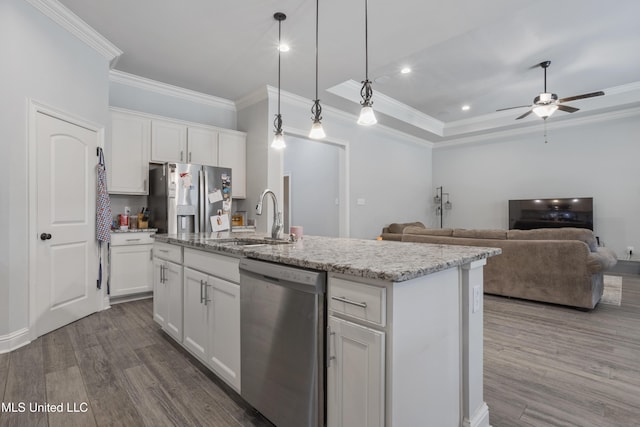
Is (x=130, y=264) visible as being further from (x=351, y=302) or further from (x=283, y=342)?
(x=351, y=302)

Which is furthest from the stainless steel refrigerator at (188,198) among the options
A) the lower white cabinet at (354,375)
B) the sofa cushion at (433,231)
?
the lower white cabinet at (354,375)

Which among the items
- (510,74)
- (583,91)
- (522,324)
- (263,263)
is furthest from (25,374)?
(583,91)

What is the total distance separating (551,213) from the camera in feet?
19.9

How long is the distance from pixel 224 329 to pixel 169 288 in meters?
0.90

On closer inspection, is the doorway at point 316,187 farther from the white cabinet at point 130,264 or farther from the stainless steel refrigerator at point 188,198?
the white cabinet at point 130,264

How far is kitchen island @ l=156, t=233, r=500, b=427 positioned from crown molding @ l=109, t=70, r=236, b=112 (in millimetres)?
3864

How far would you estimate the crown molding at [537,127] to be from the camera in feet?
18.2

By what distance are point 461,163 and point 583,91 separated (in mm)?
2610

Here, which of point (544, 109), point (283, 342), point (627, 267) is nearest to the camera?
point (283, 342)

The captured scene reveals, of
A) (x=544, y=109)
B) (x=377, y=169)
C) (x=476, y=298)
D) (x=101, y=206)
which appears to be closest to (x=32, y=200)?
(x=101, y=206)

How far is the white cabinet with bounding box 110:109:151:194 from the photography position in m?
3.79

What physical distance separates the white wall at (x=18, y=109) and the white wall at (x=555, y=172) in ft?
23.8

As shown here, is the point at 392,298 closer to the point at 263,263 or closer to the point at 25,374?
the point at 263,263

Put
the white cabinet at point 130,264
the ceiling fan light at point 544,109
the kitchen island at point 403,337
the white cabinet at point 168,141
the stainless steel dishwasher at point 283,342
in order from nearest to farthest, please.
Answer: the kitchen island at point 403,337
the stainless steel dishwasher at point 283,342
the white cabinet at point 130,264
the white cabinet at point 168,141
the ceiling fan light at point 544,109
